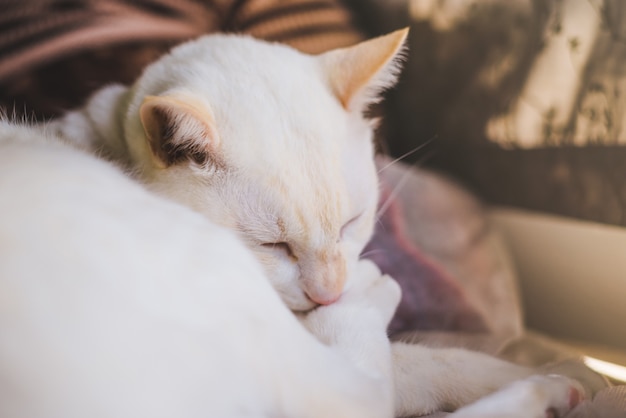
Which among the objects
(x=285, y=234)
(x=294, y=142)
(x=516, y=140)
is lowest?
(x=516, y=140)

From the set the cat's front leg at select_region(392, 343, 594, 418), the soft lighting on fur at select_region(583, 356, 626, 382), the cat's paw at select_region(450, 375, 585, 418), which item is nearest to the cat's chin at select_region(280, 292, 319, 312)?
the cat's front leg at select_region(392, 343, 594, 418)

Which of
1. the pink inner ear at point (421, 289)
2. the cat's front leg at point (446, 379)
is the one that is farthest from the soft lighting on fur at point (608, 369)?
the pink inner ear at point (421, 289)

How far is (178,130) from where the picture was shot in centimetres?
72

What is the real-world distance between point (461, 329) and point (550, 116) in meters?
0.50

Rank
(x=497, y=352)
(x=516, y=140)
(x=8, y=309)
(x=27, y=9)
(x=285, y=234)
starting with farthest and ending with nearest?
(x=516, y=140) < (x=27, y=9) < (x=497, y=352) < (x=285, y=234) < (x=8, y=309)

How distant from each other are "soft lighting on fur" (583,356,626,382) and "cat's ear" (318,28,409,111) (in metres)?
0.54

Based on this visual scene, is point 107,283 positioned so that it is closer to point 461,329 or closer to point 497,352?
point 497,352

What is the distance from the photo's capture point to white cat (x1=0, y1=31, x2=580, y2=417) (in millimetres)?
520

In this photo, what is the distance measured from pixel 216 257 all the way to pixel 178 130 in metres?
0.20

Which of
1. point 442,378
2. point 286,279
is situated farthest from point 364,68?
point 442,378

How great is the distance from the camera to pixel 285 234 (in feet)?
2.53

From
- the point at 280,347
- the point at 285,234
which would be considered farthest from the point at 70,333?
the point at 285,234

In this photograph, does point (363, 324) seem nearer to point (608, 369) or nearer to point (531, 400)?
point (531, 400)

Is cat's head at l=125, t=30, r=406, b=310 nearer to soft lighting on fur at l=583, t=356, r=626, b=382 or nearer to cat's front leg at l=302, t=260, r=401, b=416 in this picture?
cat's front leg at l=302, t=260, r=401, b=416
